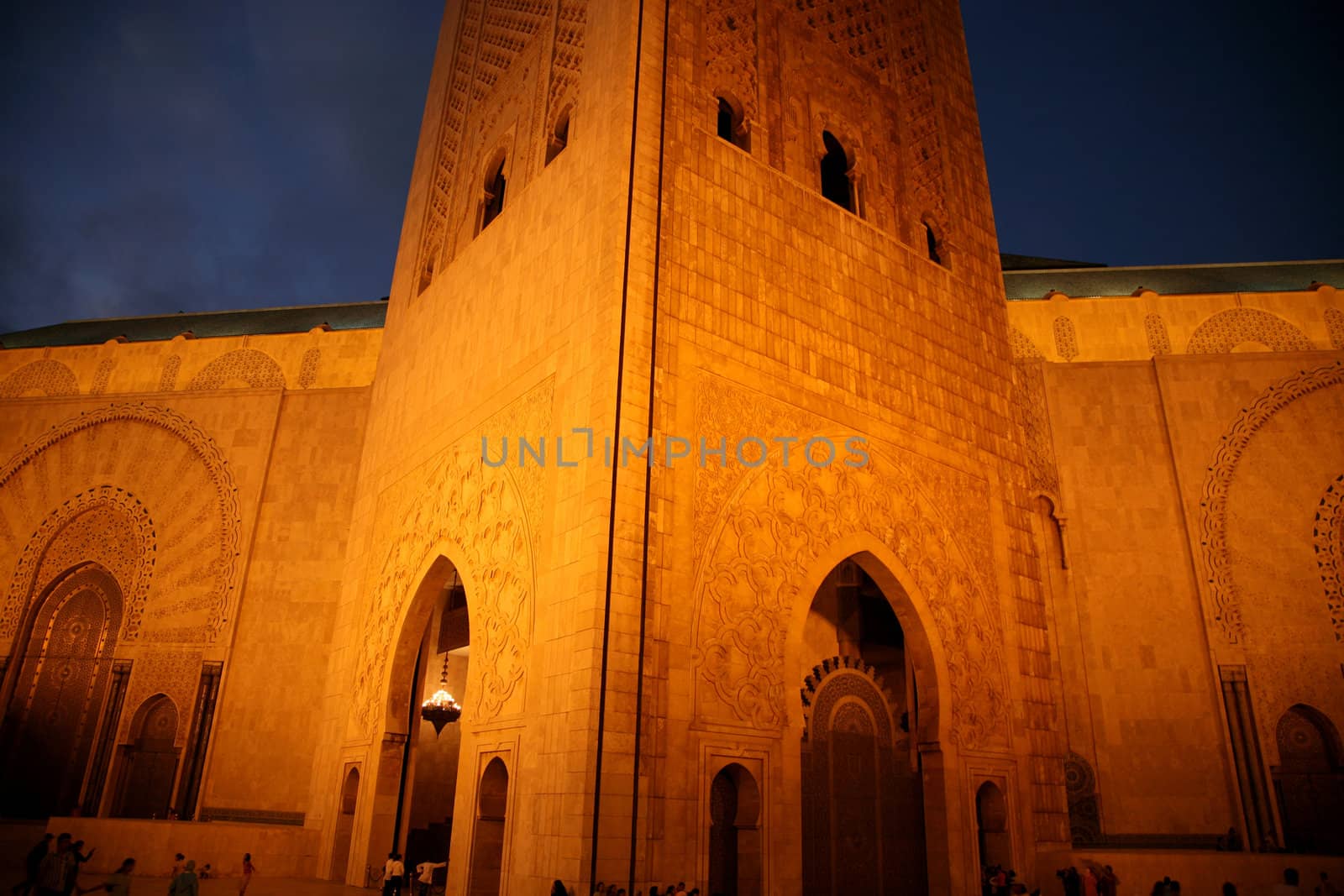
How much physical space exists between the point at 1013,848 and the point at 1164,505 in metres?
4.66

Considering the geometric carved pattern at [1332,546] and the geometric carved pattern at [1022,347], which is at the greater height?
the geometric carved pattern at [1022,347]

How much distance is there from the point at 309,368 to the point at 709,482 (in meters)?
7.64

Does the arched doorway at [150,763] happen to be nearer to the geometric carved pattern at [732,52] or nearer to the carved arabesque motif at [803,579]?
the carved arabesque motif at [803,579]

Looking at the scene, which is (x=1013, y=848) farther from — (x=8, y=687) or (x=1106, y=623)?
(x=8, y=687)

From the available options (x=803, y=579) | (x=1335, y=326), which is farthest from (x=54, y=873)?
(x=1335, y=326)

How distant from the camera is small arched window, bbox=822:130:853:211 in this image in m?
8.38

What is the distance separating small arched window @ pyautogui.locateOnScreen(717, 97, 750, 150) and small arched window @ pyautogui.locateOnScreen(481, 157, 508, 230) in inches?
87.4

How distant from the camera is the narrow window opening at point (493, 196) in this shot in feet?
28.8

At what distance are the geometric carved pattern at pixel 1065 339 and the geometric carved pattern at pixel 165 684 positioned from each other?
33.8ft

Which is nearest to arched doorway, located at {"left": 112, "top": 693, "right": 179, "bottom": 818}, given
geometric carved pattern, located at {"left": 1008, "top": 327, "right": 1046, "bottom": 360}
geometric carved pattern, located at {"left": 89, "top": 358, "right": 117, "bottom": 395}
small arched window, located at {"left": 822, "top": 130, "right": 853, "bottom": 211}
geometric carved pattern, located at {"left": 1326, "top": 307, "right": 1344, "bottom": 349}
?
geometric carved pattern, located at {"left": 89, "top": 358, "right": 117, "bottom": 395}

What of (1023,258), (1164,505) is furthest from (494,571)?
(1023,258)

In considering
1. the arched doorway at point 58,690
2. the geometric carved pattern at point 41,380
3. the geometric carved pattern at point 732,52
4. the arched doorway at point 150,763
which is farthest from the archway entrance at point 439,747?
the geometric carved pattern at point 41,380

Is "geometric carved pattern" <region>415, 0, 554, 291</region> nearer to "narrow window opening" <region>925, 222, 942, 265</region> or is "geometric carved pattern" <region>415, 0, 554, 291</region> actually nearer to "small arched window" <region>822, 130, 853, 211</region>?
"small arched window" <region>822, 130, 853, 211</region>

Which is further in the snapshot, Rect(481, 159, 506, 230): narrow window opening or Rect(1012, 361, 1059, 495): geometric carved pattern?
Rect(1012, 361, 1059, 495): geometric carved pattern
